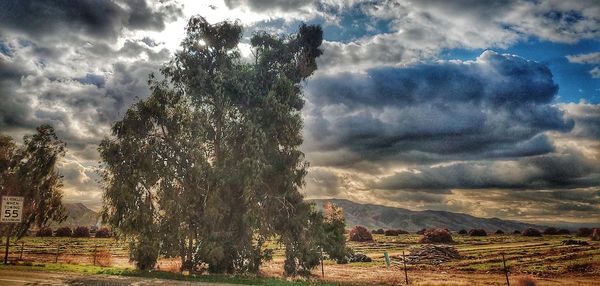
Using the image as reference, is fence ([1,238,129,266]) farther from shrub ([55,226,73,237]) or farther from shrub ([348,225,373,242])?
shrub ([55,226,73,237])

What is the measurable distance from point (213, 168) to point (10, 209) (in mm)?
11826

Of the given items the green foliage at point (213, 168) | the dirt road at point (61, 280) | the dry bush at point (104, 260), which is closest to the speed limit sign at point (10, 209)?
the dirt road at point (61, 280)

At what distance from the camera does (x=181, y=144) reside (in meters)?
30.3

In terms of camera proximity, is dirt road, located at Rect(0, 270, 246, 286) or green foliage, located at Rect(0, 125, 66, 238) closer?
dirt road, located at Rect(0, 270, 246, 286)

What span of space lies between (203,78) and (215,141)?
4929 mm

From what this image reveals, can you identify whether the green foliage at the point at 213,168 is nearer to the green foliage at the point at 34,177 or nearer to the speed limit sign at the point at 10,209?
the speed limit sign at the point at 10,209

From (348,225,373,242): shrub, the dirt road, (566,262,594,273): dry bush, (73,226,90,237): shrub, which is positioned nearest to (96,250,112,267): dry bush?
the dirt road

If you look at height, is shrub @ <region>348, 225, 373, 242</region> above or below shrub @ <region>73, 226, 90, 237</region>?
below

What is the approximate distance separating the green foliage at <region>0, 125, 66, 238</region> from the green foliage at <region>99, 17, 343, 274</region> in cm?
1456

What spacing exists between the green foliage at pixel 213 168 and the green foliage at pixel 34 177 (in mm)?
14559

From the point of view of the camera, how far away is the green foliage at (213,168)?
2844 centimetres

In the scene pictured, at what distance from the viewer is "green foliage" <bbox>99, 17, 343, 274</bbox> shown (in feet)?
93.3

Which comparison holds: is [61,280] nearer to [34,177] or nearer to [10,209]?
[10,209]

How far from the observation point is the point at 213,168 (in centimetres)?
2877
